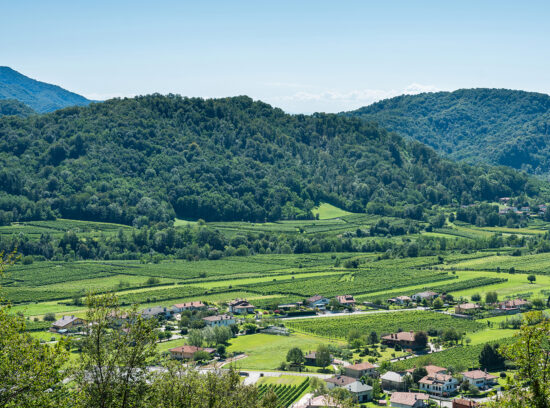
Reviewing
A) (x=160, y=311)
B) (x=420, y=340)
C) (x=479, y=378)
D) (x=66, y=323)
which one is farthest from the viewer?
(x=160, y=311)

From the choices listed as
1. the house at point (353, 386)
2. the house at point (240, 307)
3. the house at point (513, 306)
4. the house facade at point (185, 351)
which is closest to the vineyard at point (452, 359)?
the house at point (353, 386)

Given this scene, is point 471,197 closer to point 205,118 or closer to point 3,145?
point 205,118

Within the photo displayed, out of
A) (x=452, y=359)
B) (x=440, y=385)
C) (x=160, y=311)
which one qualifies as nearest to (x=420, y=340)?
(x=452, y=359)

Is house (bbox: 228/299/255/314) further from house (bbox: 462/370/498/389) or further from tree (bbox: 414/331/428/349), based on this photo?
house (bbox: 462/370/498/389)

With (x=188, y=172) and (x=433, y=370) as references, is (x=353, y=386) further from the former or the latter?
(x=188, y=172)

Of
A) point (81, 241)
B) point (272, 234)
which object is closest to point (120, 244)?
point (81, 241)

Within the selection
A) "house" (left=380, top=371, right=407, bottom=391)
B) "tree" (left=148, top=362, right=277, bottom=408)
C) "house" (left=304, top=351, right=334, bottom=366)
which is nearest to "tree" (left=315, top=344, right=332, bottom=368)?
"house" (left=304, top=351, right=334, bottom=366)
